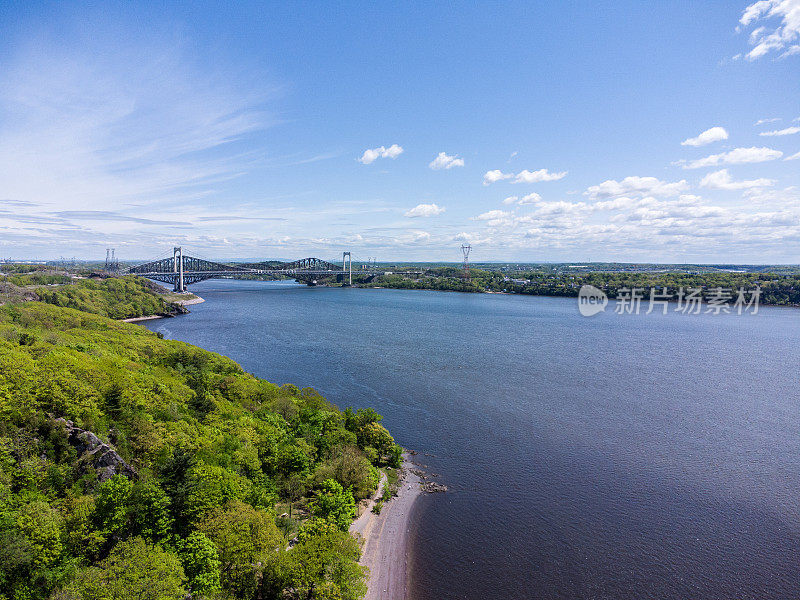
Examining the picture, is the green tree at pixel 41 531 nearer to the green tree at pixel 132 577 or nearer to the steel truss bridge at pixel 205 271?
the green tree at pixel 132 577

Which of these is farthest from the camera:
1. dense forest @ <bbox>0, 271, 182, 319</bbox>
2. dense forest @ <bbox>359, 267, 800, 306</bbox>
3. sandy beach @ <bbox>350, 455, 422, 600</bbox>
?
dense forest @ <bbox>359, 267, 800, 306</bbox>

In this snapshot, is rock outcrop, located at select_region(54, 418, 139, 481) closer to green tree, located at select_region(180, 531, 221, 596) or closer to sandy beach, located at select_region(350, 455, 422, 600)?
green tree, located at select_region(180, 531, 221, 596)

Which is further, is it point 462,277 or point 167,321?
point 462,277

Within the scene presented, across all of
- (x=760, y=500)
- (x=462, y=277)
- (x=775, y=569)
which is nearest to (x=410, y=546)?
(x=775, y=569)

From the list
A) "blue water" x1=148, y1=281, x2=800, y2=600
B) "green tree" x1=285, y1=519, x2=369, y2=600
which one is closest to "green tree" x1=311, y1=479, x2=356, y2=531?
"green tree" x1=285, y1=519, x2=369, y2=600

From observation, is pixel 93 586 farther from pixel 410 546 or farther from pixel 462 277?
pixel 462 277

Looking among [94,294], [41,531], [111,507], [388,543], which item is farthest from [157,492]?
[94,294]
